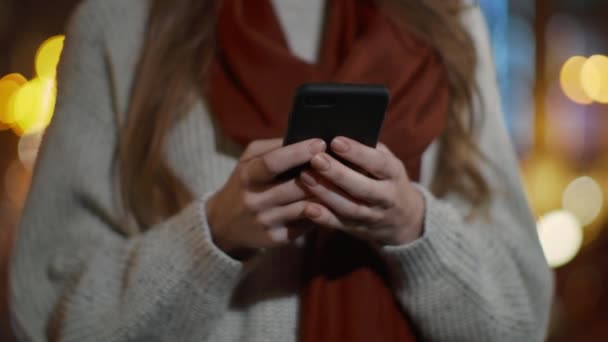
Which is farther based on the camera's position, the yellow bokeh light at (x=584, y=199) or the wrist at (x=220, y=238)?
the yellow bokeh light at (x=584, y=199)

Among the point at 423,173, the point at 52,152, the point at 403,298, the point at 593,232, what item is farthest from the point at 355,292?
the point at 593,232

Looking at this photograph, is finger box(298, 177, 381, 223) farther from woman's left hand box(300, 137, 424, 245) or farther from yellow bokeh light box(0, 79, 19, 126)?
yellow bokeh light box(0, 79, 19, 126)

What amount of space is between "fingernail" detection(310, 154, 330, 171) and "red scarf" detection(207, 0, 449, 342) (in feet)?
0.46

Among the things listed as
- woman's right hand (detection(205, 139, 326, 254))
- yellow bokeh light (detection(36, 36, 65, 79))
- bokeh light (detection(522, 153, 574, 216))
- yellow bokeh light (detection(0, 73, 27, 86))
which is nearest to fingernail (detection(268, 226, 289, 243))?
woman's right hand (detection(205, 139, 326, 254))

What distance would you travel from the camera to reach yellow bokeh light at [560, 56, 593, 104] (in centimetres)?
299

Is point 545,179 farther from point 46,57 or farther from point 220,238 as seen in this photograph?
point 220,238

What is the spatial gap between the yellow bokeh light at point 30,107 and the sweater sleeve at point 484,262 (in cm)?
225

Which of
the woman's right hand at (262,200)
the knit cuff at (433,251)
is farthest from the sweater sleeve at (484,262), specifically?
the woman's right hand at (262,200)

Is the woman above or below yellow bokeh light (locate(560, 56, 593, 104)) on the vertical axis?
above

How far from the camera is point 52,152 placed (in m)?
0.77

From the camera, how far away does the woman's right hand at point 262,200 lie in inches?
23.0

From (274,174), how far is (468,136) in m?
0.27

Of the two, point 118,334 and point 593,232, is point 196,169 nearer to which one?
point 118,334

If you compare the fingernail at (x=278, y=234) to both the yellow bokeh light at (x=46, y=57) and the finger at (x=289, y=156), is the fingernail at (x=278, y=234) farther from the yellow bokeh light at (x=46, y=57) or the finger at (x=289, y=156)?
the yellow bokeh light at (x=46, y=57)
